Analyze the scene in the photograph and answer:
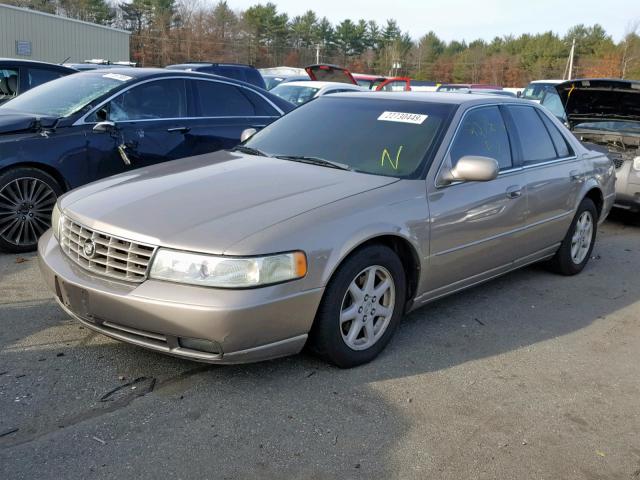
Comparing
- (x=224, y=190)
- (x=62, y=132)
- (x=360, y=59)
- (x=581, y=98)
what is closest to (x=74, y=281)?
(x=224, y=190)

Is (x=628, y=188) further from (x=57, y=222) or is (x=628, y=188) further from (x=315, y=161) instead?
(x=57, y=222)

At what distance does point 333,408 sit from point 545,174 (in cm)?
284

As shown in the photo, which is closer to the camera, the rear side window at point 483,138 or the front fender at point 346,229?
the front fender at point 346,229

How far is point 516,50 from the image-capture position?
71.2m

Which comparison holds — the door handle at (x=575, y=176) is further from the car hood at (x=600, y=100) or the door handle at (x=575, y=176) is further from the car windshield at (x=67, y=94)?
the car windshield at (x=67, y=94)

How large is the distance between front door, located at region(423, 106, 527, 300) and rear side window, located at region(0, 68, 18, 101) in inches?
267

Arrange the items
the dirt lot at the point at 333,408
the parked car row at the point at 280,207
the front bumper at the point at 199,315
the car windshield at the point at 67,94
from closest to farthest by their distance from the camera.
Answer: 1. the dirt lot at the point at 333,408
2. the front bumper at the point at 199,315
3. the parked car row at the point at 280,207
4. the car windshield at the point at 67,94

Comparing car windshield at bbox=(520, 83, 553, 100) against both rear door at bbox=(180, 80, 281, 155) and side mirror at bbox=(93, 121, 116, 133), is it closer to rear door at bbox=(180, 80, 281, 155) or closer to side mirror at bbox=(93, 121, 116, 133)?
rear door at bbox=(180, 80, 281, 155)

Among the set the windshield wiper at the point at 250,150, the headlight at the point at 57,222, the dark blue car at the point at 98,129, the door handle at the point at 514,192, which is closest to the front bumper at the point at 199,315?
the headlight at the point at 57,222

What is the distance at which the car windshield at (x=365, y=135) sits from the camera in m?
4.19

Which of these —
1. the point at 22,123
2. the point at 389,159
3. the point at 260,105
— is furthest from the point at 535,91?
the point at 22,123

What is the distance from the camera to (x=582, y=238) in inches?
232

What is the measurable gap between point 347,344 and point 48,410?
153 cm

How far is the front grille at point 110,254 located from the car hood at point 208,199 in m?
0.04
